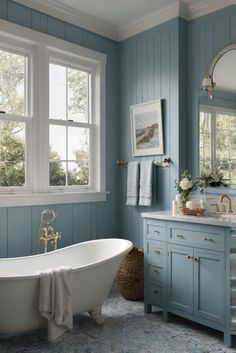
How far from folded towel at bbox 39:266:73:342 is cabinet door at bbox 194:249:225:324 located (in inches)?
39.3

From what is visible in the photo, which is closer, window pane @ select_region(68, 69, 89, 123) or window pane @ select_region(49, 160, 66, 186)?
window pane @ select_region(49, 160, 66, 186)

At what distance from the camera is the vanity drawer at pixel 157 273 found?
316cm

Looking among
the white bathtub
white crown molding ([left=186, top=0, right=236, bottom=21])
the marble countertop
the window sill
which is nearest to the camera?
the white bathtub

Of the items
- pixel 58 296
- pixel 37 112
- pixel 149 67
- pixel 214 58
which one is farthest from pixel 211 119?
pixel 58 296

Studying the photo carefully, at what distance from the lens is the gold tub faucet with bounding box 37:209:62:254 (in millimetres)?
3490

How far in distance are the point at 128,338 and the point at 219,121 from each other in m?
2.09

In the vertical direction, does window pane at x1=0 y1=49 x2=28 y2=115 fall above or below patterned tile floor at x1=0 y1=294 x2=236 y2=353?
above

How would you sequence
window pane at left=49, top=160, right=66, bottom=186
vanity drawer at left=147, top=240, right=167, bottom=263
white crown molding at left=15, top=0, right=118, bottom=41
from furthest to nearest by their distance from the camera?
window pane at left=49, top=160, right=66, bottom=186 → white crown molding at left=15, top=0, right=118, bottom=41 → vanity drawer at left=147, top=240, right=167, bottom=263

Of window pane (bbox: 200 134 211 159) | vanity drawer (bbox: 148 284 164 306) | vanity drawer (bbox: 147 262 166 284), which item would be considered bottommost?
vanity drawer (bbox: 148 284 164 306)

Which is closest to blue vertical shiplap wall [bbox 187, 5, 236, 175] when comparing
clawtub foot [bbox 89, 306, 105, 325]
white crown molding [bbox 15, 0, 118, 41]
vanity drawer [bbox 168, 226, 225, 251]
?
vanity drawer [bbox 168, 226, 225, 251]

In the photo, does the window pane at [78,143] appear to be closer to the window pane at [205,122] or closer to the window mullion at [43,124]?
the window mullion at [43,124]

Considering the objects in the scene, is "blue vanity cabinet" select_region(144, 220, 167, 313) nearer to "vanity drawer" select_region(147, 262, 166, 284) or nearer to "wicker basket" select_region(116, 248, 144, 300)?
"vanity drawer" select_region(147, 262, 166, 284)

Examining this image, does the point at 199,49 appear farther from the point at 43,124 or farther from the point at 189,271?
the point at 189,271

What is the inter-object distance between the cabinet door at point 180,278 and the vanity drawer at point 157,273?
0.27ft
